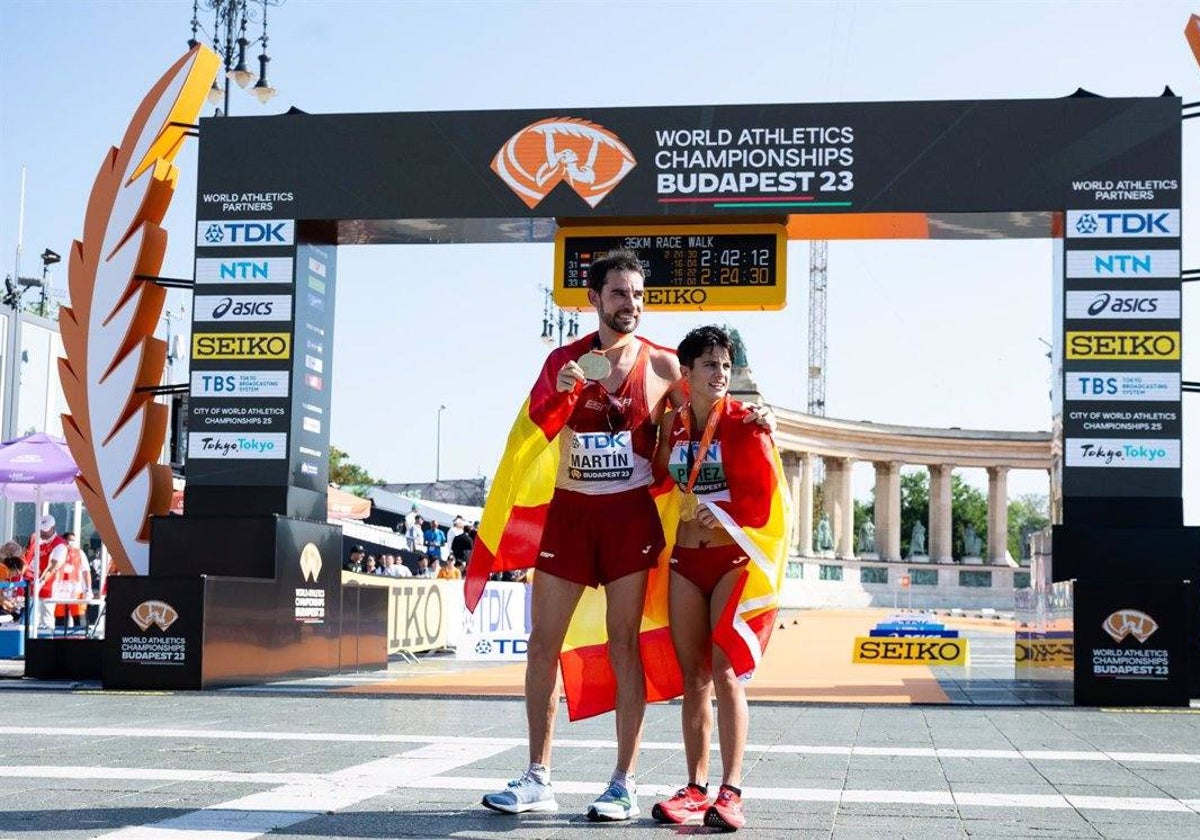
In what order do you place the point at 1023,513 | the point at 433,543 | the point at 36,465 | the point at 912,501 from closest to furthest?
the point at 36,465 < the point at 433,543 < the point at 912,501 < the point at 1023,513

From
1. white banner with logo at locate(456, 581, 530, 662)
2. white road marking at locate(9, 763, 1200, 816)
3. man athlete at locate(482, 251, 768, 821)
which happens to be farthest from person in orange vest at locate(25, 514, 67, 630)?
man athlete at locate(482, 251, 768, 821)

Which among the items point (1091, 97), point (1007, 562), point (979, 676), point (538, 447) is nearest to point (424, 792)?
point (538, 447)

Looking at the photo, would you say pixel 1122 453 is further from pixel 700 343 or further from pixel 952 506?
pixel 952 506

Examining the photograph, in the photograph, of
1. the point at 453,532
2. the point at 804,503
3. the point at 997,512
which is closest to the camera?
the point at 453,532

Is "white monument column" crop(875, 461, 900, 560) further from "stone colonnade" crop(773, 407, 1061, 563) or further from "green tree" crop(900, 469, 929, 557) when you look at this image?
"green tree" crop(900, 469, 929, 557)

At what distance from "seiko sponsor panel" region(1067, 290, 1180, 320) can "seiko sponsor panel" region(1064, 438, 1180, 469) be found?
3.85ft

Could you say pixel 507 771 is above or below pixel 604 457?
below

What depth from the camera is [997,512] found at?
77625mm

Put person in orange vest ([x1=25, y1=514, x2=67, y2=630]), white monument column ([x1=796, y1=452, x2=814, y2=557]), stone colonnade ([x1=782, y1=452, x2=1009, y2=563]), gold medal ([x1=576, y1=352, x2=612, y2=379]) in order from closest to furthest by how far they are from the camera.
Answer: gold medal ([x1=576, y1=352, x2=612, y2=379]) → person in orange vest ([x1=25, y1=514, x2=67, y2=630]) → white monument column ([x1=796, y1=452, x2=814, y2=557]) → stone colonnade ([x1=782, y1=452, x2=1009, y2=563])

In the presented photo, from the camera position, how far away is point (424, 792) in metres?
6.45

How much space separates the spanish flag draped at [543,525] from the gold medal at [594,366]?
0.65 feet

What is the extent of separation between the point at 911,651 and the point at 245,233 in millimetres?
10431

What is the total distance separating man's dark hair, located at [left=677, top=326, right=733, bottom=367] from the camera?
605 cm

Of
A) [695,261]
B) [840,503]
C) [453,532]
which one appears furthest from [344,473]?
[695,261]
